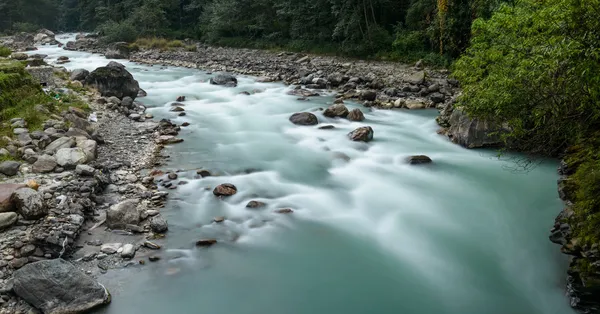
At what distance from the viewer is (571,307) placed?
6266 mm

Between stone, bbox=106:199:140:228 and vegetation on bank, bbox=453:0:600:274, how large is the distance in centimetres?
696

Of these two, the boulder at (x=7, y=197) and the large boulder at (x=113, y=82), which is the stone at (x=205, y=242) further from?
the large boulder at (x=113, y=82)

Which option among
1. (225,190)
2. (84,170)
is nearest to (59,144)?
(84,170)

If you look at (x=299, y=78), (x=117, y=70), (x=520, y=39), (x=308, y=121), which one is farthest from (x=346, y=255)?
(x=299, y=78)

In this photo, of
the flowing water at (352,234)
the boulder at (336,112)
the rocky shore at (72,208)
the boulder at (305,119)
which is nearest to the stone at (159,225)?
the rocky shore at (72,208)

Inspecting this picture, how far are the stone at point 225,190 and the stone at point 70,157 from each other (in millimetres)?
3192

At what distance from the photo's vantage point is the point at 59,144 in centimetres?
1055

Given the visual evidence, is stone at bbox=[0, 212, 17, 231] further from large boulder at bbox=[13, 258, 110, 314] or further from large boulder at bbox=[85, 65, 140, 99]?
large boulder at bbox=[85, 65, 140, 99]

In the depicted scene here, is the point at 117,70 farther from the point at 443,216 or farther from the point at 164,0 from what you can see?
the point at 164,0

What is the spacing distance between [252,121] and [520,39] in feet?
34.7

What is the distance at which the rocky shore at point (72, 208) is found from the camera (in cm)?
602

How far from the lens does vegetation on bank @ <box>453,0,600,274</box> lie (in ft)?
17.5

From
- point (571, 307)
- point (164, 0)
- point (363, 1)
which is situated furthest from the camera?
point (164, 0)

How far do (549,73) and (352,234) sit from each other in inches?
174
